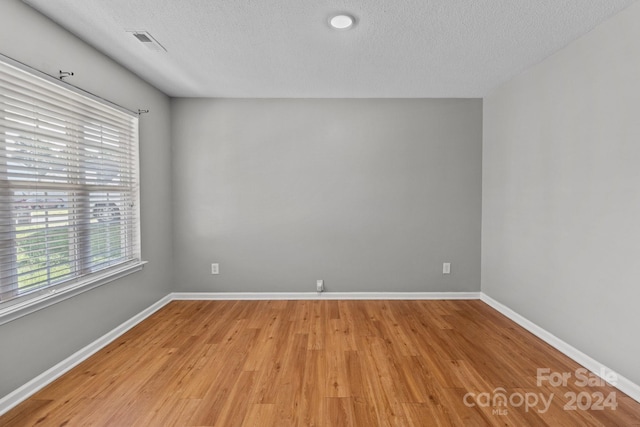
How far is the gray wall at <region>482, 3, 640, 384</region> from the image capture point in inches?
72.4

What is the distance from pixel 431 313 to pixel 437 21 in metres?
2.66

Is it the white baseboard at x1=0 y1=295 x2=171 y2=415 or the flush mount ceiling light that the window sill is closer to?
the white baseboard at x1=0 y1=295 x2=171 y2=415

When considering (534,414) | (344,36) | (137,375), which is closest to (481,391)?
(534,414)

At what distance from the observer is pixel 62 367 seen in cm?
202

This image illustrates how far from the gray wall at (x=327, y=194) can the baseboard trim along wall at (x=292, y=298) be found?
0.28ft

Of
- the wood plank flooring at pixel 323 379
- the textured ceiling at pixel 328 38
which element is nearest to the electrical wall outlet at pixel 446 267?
the wood plank flooring at pixel 323 379

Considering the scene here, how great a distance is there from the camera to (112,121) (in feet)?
8.33

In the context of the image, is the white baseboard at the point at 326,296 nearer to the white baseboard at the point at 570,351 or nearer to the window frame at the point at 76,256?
the white baseboard at the point at 570,351

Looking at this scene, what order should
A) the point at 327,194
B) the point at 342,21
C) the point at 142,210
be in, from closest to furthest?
1. the point at 342,21
2. the point at 142,210
3. the point at 327,194

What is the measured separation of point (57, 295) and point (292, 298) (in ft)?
7.17

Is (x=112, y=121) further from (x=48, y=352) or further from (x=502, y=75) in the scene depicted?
(x=502, y=75)

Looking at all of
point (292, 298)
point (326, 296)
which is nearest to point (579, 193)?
point (326, 296)

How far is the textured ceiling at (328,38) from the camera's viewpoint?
1.81 meters

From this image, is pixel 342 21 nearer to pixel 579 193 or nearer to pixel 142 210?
pixel 579 193
